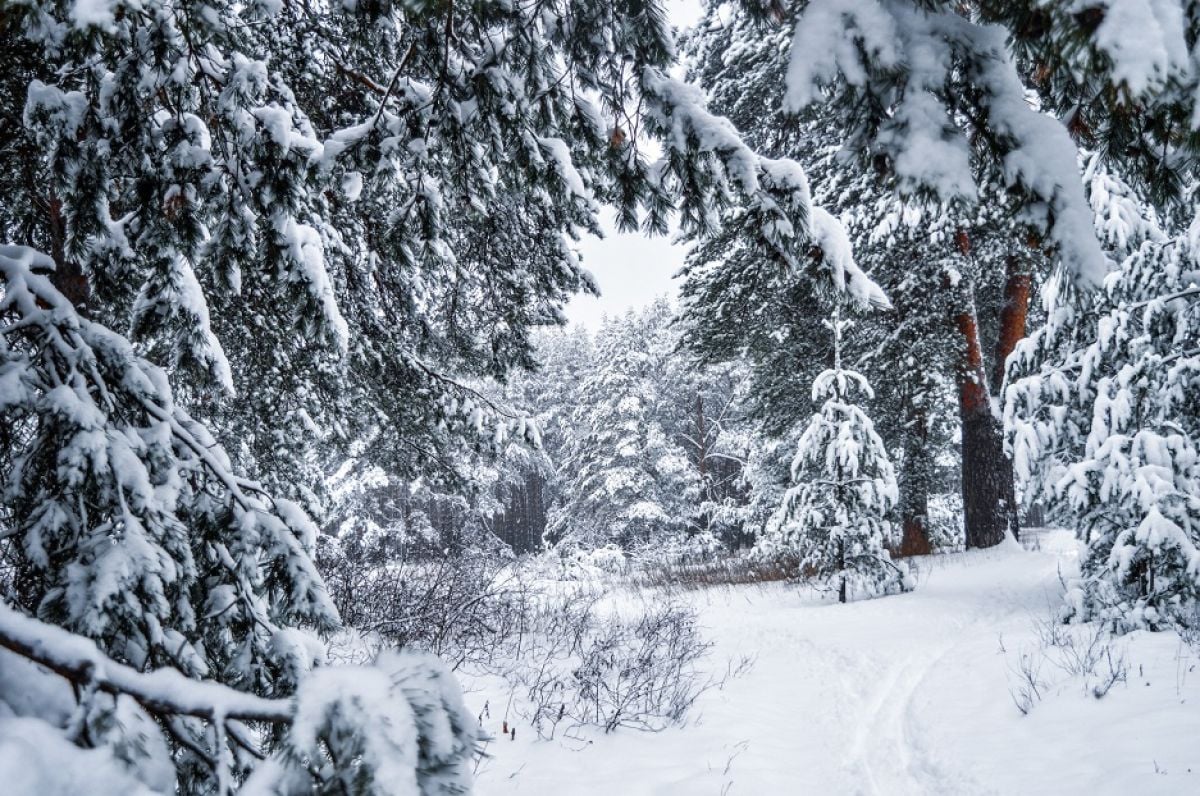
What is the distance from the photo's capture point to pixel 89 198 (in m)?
2.30

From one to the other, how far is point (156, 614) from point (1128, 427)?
838 centimetres

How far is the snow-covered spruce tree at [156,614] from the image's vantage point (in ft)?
2.77

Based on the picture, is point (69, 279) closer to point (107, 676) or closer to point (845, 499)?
point (107, 676)

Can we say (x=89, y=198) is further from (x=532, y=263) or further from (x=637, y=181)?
(x=532, y=263)

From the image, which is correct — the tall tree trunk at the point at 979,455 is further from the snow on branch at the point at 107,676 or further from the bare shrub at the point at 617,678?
the snow on branch at the point at 107,676

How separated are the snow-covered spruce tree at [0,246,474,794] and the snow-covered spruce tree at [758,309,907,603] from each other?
27.0 feet

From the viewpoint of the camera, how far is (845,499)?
9.20m

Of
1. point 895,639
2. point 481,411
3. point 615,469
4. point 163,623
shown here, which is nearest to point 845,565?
point 895,639

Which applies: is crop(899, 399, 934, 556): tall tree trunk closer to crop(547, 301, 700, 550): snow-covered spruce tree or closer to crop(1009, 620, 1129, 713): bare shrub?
crop(1009, 620, 1129, 713): bare shrub

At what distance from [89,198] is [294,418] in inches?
176

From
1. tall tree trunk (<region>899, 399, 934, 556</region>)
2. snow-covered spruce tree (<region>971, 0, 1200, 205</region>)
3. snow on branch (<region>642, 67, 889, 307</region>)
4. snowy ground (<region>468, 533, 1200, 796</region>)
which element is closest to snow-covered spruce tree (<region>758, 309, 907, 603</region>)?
snowy ground (<region>468, 533, 1200, 796</region>)

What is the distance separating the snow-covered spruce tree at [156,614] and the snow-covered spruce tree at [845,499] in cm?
824

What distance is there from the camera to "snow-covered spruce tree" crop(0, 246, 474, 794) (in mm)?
843

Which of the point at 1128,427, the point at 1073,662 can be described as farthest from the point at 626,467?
the point at 1073,662
